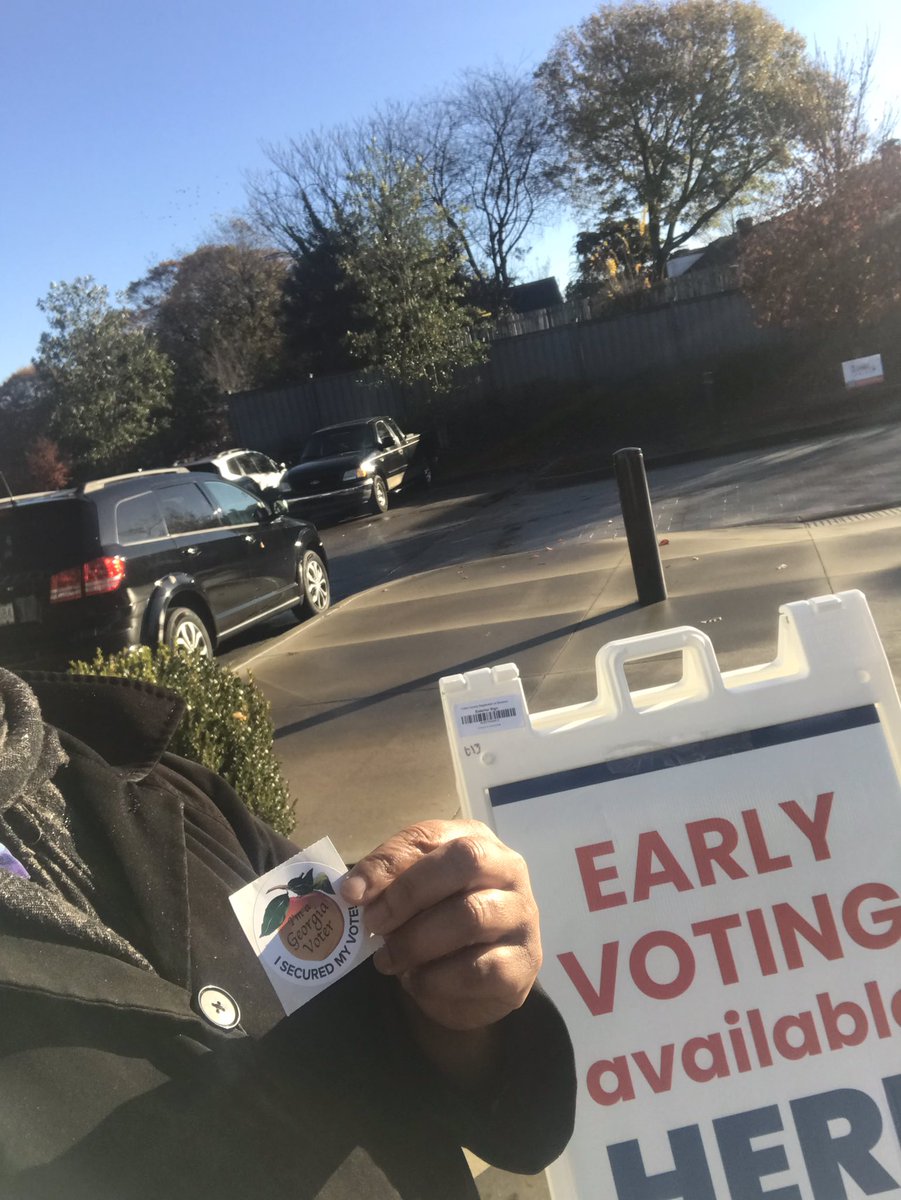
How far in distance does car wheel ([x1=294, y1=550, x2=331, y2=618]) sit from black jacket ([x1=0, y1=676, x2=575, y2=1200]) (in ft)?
27.6

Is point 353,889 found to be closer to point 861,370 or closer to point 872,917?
Result: point 872,917

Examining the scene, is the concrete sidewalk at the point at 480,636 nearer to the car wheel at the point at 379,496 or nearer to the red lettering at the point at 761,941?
the red lettering at the point at 761,941

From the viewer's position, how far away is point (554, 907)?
196 cm

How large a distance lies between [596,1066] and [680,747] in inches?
23.8

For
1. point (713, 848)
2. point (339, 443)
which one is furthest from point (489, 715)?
point (339, 443)

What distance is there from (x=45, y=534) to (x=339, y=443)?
1308cm

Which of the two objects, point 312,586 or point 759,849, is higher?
point 759,849

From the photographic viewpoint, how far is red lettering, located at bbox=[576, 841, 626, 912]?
1962 mm

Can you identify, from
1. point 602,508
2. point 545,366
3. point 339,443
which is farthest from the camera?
point 545,366

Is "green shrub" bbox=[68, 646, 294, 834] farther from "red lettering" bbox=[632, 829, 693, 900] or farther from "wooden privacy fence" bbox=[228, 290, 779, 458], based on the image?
"wooden privacy fence" bbox=[228, 290, 779, 458]

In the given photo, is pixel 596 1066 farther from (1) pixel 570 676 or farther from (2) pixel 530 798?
(1) pixel 570 676

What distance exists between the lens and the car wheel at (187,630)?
7.71 m

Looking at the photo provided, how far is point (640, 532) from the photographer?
304 inches

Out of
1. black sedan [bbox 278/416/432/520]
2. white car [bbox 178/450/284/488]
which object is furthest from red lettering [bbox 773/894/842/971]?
black sedan [bbox 278/416/432/520]
